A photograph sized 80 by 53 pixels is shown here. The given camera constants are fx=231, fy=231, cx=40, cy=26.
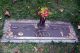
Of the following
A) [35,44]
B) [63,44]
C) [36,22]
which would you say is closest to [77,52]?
[63,44]

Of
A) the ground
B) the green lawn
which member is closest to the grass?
the green lawn

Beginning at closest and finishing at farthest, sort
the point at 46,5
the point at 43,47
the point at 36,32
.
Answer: the point at 43,47
the point at 36,32
the point at 46,5

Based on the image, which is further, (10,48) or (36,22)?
(36,22)

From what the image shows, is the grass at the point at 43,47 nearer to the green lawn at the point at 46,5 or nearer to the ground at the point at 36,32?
the green lawn at the point at 46,5

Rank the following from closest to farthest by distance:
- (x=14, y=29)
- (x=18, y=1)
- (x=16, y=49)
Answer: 1. (x=16, y=49)
2. (x=14, y=29)
3. (x=18, y=1)

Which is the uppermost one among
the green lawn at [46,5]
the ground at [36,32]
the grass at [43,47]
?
the green lawn at [46,5]

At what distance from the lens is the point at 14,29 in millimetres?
5980

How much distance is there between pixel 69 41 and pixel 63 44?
0.70ft

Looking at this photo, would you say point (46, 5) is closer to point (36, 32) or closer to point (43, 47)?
point (36, 32)

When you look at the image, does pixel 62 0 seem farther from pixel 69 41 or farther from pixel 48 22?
pixel 69 41

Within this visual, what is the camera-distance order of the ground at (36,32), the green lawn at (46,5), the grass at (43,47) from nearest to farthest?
1. the grass at (43,47)
2. the ground at (36,32)
3. the green lawn at (46,5)

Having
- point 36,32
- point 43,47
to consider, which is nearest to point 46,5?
point 36,32

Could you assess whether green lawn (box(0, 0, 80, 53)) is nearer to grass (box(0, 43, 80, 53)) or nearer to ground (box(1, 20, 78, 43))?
grass (box(0, 43, 80, 53))

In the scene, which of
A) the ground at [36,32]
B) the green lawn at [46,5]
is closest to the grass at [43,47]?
the green lawn at [46,5]
